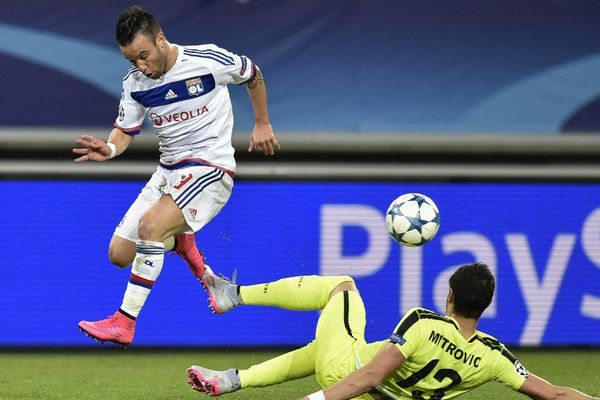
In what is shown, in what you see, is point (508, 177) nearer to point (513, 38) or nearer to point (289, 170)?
point (513, 38)

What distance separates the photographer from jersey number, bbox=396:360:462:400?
5328 mm

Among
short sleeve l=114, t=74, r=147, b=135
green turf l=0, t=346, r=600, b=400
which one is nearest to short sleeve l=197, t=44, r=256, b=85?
short sleeve l=114, t=74, r=147, b=135

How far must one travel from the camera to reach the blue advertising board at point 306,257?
29.5 ft

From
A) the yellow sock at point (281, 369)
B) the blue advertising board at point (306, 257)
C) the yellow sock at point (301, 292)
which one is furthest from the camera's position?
the blue advertising board at point (306, 257)

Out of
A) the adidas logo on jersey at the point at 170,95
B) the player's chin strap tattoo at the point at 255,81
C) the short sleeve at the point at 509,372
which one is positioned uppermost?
the player's chin strap tattoo at the point at 255,81

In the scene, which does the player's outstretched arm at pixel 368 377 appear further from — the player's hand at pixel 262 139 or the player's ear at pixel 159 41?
the player's ear at pixel 159 41

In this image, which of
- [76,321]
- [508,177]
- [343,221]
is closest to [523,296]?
[508,177]

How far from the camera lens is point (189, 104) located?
675 centimetres

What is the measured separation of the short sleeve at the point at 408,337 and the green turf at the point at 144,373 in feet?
5.99

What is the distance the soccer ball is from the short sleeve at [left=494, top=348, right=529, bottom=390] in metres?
1.49

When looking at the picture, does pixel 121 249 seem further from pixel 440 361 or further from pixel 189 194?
pixel 440 361

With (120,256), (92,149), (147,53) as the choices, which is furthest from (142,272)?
(147,53)

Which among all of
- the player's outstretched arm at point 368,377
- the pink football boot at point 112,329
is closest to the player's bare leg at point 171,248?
the pink football boot at point 112,329

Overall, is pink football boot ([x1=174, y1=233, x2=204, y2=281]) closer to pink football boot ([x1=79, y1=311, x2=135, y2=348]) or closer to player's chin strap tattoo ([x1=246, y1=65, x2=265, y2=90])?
pink football boot ([x1=79, y1=311, x2=135, y2=348])
